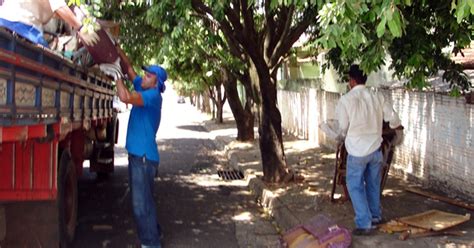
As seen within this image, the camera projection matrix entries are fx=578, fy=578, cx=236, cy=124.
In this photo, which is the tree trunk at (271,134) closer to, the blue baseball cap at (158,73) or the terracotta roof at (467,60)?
the terracotta roof at (467,60)

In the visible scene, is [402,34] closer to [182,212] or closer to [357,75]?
[357,75]

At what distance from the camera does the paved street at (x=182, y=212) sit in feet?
21.6

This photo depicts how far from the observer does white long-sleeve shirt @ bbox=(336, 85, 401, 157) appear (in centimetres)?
592

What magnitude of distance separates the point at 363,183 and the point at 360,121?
65 cm

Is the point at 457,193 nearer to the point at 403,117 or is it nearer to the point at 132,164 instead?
the point at 403,117

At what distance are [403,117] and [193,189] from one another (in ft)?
12.5

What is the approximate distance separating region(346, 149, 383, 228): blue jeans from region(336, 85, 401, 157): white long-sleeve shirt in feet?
0.31

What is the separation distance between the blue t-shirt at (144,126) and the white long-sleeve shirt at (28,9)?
1.28m

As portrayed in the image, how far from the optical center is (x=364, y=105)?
19.6 ft

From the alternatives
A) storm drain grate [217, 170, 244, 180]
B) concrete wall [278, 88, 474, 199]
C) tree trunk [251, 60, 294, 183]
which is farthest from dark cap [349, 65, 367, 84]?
storm drain grate [217, 170, 244, 180]

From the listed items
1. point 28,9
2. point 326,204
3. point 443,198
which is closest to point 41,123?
point 28,9

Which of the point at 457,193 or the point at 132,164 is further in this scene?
the point at 457,193

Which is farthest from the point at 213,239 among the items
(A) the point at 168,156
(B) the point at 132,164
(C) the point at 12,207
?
(A) the point at 168,156

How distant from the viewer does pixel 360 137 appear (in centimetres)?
593
